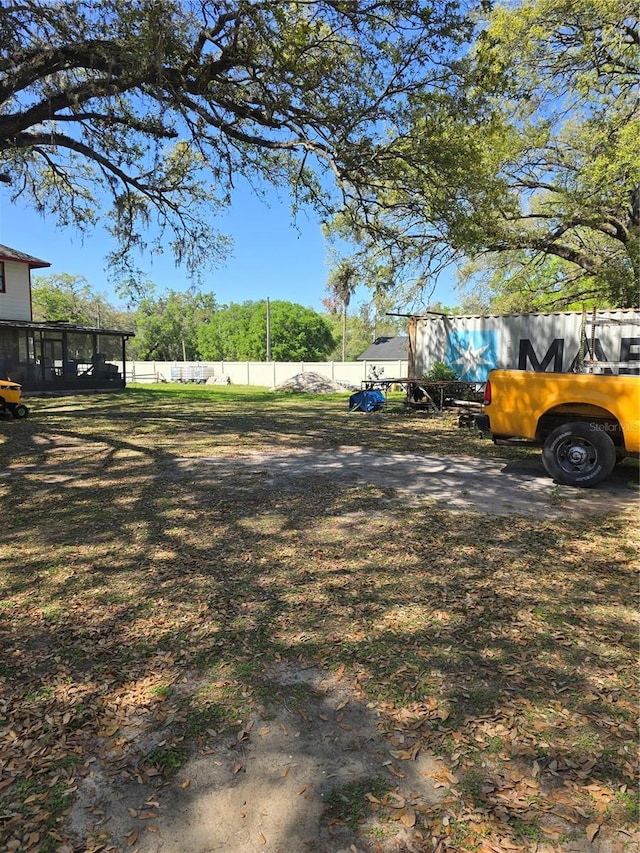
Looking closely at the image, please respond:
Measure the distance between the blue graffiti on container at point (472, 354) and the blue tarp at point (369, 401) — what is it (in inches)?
93.0

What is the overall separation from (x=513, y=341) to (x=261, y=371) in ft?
77.2

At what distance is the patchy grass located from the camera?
204 cm

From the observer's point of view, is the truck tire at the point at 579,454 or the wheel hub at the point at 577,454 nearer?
the truck tire at the point at 579,454

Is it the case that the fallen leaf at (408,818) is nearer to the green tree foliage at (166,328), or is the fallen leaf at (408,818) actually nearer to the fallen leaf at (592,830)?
the fallen leaf at (592,830)

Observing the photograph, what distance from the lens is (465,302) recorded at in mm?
21188

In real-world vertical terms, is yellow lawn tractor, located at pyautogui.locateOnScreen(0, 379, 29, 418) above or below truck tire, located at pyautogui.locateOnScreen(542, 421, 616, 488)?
above

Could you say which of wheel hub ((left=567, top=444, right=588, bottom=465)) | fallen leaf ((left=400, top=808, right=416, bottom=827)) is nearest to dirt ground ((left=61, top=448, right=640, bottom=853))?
fallen leaf ((left=400, top=808, right=416, bottom=827))

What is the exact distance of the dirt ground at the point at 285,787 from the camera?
1788 millimetres

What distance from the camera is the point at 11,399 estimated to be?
43.0ft

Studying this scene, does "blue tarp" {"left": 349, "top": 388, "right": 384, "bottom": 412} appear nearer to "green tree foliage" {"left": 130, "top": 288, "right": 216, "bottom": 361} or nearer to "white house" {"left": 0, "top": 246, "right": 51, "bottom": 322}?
"white house" {"left": 0, "top": 246, "right": 51, "bottom": 322}

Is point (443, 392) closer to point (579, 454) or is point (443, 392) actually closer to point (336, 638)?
point (579, 454)

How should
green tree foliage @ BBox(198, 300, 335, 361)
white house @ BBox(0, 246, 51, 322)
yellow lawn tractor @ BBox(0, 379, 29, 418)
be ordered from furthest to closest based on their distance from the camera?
green tree foliage @ BBox(198, 300, 335, 361), white house @ BBox(0, 246, 51, 322), yellow lawn tractor @ BBox(0, 379, 29, 418)

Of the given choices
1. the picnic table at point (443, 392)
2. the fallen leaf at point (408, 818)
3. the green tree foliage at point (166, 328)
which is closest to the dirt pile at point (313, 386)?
the picnic table at point (443, 392)

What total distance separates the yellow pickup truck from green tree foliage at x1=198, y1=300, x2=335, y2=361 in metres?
53.8
